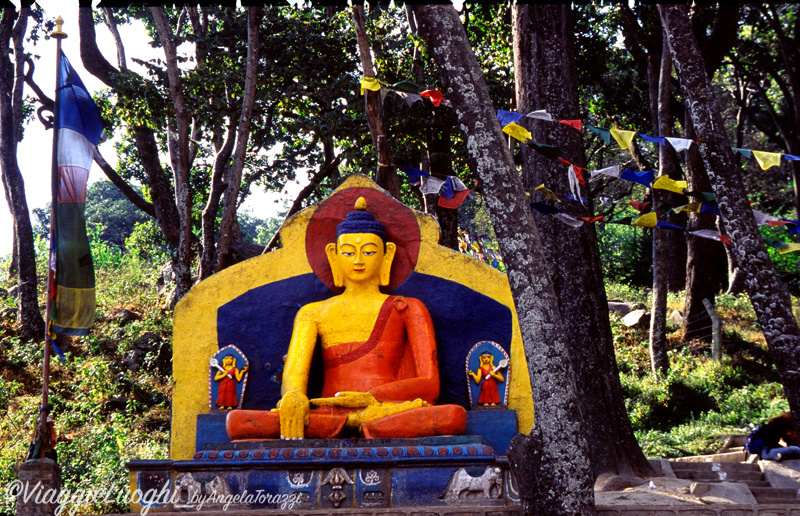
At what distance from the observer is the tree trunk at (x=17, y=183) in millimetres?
14539

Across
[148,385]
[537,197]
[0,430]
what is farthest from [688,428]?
[0,430]

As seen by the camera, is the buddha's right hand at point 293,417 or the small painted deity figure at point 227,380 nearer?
the buddha's right hand at point 293,417

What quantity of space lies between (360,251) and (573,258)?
2292 millimetres

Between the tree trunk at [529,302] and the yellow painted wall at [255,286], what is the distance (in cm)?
259

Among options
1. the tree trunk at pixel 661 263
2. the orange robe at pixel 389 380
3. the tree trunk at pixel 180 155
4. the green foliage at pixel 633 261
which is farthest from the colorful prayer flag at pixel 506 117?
the green foliage at pixel 633 261

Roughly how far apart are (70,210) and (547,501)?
5.36 m

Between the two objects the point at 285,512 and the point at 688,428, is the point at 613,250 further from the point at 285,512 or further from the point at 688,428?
the point at 285,512

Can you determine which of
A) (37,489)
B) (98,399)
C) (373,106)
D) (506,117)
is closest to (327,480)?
(37,489)

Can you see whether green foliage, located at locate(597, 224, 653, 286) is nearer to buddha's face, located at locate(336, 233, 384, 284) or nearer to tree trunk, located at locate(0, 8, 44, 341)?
buddha's face, located at locate(336, 233, 384, 284)

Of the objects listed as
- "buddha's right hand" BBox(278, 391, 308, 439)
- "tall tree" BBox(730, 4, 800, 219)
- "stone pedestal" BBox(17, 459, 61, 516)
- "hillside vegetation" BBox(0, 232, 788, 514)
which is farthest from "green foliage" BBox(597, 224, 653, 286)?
"stone pedestal" BBox(17, 459, 61, 516)

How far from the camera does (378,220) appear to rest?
8.30 meters

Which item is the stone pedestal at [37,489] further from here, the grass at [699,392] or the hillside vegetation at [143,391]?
the grass at [699,392]

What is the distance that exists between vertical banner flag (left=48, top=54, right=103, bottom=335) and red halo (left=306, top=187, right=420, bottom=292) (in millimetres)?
2358

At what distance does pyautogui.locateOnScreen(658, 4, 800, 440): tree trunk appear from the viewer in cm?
568
